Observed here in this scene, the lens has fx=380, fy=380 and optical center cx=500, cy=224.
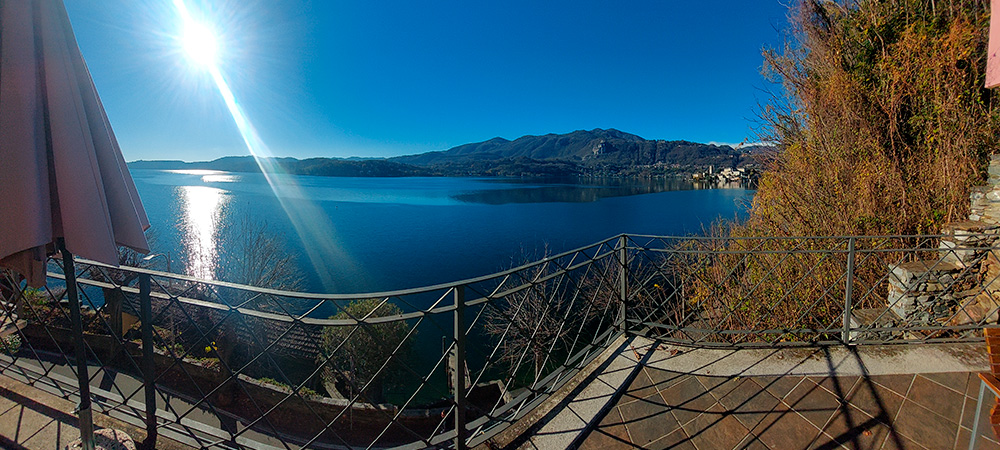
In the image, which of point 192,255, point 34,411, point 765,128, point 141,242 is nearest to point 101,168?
point 141,242

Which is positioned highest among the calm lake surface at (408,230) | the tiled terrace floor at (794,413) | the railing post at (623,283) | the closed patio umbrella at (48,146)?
the closed patio umbrella at (48,146)

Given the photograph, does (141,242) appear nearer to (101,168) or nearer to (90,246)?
(90,246)

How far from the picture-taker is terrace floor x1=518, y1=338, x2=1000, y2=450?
2354 millimetres

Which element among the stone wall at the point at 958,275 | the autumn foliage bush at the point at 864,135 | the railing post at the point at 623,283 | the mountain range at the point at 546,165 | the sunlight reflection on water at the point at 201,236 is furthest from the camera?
the mountain range at the point at 546,165

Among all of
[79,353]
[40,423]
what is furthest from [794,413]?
[40,423]

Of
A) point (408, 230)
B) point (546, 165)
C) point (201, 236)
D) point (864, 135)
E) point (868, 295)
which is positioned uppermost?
point (546, 165)

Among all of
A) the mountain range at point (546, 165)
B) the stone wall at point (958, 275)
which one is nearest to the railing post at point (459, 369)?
the stone wall at point (958, 275)

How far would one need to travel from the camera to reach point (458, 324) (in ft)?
7.14

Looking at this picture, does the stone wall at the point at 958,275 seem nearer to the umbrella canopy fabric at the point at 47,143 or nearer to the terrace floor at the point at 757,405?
the terrace floor at the point at 757,405

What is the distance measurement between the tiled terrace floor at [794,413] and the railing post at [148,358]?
2637 millimetres

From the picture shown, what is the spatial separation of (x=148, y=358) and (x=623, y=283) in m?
3.52

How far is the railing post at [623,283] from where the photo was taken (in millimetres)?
3447

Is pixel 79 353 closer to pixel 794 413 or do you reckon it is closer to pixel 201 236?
pixel 794 413

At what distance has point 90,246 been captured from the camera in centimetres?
171
